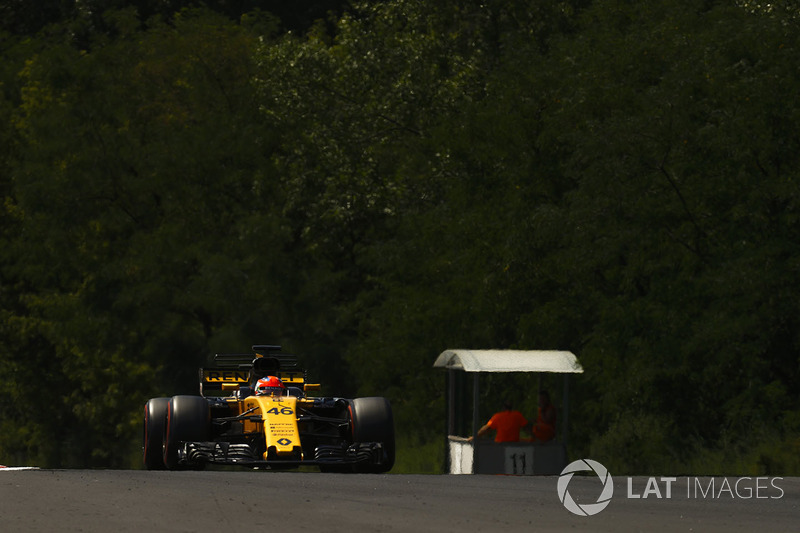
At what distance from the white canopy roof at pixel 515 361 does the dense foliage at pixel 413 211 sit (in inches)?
134

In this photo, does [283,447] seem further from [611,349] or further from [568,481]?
[611,349]

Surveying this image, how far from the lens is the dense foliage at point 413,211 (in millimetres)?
31359

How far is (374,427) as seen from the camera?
859 inches

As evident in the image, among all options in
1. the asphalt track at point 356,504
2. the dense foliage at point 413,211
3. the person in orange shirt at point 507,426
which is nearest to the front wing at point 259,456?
the asphalt track at point 356,504

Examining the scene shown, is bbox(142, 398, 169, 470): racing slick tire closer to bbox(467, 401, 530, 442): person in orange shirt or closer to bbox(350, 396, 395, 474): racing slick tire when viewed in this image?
bbox(350, 396, 395, 474): racing slick tire

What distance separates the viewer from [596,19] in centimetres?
4091

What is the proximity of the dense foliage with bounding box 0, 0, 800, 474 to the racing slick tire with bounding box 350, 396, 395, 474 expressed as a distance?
7.34m

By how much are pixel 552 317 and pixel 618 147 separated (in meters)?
5.47

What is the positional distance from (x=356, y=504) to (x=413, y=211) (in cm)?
2945

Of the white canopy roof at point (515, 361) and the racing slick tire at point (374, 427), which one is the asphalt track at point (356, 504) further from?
the white canopy roof at point (515, 361)

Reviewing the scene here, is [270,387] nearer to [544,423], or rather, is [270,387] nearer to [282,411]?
[282,411]

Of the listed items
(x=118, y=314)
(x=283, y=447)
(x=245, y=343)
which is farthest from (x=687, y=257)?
(x=118, y=314)
